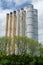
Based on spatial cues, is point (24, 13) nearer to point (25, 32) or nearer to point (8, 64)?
point (25, 32)

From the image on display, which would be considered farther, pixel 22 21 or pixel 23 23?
pixel 22 21

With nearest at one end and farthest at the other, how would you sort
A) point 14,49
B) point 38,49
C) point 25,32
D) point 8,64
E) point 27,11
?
1. point 8,64
2. point 38,49
3. point 14,49
4. point 25,32
5. point 27,11

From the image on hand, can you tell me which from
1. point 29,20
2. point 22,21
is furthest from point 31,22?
point 22,21

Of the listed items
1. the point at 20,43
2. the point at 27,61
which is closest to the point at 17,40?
the point at 20,43

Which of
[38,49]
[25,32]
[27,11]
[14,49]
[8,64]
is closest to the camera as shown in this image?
[8,64]

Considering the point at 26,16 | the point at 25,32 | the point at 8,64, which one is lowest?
the point at 8,64

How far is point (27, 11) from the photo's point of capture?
2052 inches

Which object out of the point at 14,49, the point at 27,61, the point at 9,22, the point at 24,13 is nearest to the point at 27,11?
the point at 24,13

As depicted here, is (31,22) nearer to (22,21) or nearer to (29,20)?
(29,20)

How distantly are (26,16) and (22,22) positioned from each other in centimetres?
165

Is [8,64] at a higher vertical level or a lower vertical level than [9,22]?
lower

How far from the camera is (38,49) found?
1515 inches

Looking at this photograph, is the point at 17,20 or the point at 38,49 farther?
the point at 17,20

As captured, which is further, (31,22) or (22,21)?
(22,21)
